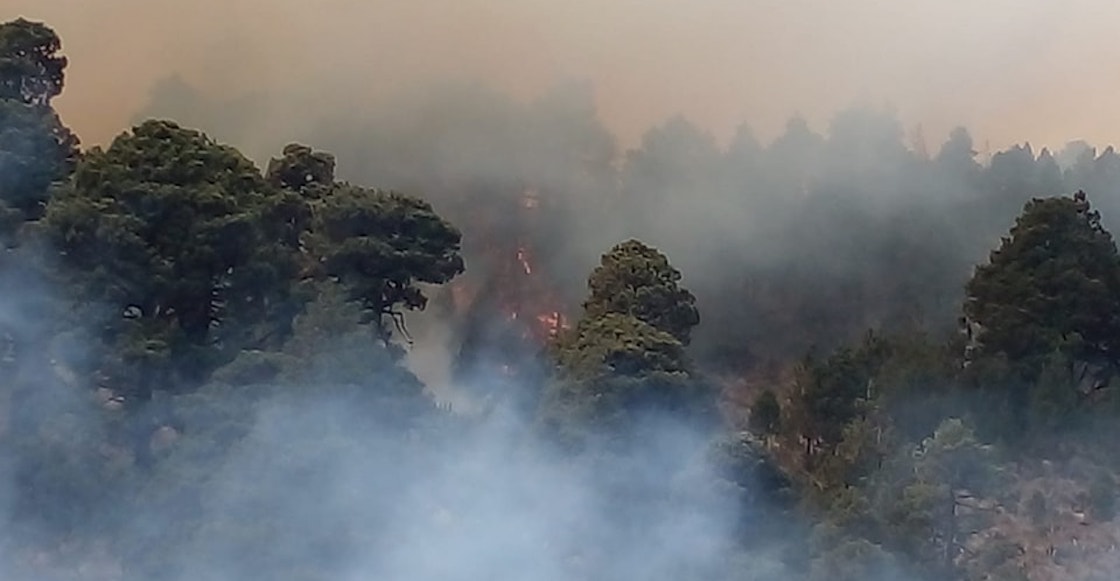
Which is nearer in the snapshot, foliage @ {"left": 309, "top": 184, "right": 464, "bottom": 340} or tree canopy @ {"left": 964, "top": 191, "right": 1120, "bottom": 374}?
foliage @ {"left": 309, "top": 184, "right": 464, "bottom": 340}

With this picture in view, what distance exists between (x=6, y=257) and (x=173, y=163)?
1.42 m

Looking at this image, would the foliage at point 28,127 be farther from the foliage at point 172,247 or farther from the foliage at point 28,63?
the foliage at point 172,247

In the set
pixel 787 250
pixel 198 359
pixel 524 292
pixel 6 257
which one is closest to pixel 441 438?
pixel 198 359

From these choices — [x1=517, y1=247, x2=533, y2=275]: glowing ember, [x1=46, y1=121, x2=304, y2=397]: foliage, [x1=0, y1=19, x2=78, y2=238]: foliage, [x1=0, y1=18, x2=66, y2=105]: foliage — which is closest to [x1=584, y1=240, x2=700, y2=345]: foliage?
[x1=46, y1=121, x2=304, y2=397]: foliage

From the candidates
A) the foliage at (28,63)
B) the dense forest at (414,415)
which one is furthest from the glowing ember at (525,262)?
the foliage at (28,63)

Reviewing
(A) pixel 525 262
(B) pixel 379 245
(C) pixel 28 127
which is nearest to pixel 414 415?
(B) pixel 379 245

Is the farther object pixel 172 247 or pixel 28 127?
pixel 28 127

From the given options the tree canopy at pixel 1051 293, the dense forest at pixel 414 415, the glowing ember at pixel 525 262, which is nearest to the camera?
the dense forest at pixel 414 415

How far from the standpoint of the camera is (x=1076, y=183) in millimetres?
22312

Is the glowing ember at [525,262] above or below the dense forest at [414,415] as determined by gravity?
above

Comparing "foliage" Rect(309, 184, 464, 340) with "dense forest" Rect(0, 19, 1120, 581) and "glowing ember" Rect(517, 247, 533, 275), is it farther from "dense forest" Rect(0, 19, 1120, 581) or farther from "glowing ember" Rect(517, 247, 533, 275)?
"glowing ember" Rect(517, 247, 533, 275)

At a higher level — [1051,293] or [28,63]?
[28,63]

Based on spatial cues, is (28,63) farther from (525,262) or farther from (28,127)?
(525,262)

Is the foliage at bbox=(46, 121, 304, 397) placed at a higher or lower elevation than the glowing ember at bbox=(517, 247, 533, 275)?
lower
